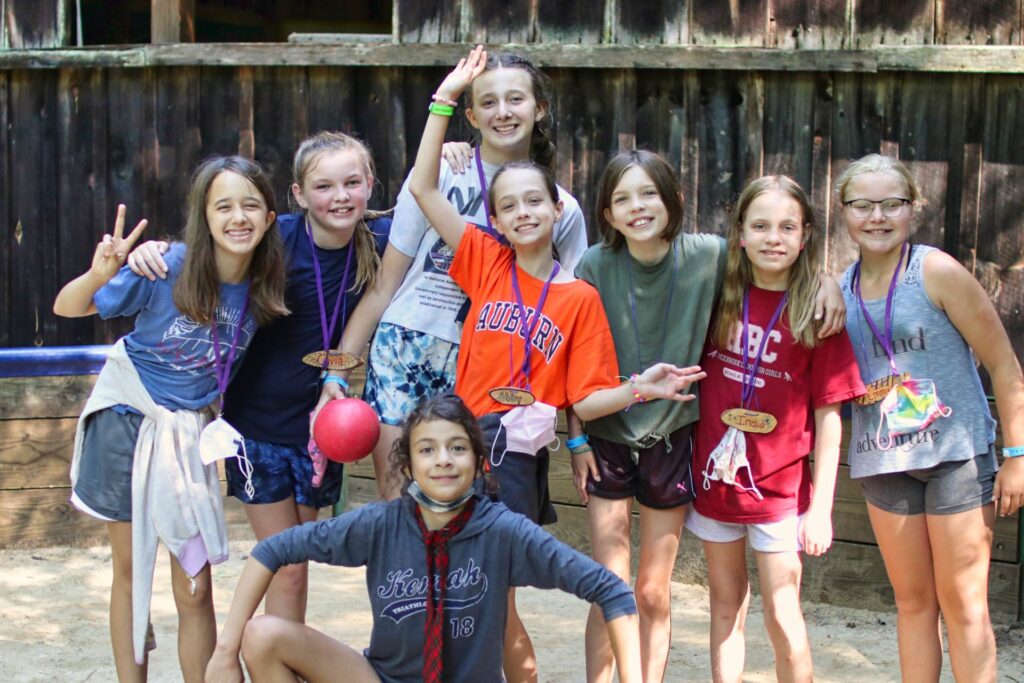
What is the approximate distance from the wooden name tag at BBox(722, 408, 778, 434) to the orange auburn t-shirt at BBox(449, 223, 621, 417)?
1.11 ft

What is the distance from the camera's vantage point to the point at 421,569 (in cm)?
336

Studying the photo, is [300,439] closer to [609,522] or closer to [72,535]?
[609,522]

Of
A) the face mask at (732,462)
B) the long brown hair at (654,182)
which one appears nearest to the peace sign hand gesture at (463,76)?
the long brown hair at (654,182)

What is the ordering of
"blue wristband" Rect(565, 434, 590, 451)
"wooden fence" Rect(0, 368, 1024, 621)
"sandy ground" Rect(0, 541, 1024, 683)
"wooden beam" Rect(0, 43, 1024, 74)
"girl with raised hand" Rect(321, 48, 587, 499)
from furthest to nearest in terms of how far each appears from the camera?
"wooden fence" Rect(0, 368, 1024, 621) → "wooden beam" Rect(0, 43, 1024, 74) → "sandy ground" Rect(0, 541, 1024, 683) → "girl with raised hand" Rect(321, 48, 587, 499) → "blue wristband" Rect(565, 434, 590, 451)

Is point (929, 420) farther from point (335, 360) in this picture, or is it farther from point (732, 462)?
point (335, 360)

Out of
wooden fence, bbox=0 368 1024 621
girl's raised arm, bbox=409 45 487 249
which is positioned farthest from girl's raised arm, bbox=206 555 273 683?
wooden fence, bbox=0 368 1024 621

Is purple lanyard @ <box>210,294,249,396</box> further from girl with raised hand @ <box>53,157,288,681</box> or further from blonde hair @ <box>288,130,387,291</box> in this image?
blonde hair @ <box>288,130,387,291</box>

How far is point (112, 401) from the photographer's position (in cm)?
381

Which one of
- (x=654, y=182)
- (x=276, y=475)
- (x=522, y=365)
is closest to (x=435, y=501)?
(x=522, y=365)

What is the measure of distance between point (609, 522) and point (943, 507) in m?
0.96

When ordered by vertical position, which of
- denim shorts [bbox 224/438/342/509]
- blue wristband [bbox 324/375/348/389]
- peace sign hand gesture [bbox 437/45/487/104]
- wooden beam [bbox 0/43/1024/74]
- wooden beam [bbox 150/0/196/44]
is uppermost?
wooden beam [bbox 150/0/196/44]

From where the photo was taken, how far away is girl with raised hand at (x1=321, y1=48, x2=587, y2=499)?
3.87 metres

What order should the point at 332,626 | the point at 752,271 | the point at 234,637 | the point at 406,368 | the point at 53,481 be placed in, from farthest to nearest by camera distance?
the point at 53,481 → the point at 332,626 → the point at 406,368 → the point at 752,271 → the point at 234,637

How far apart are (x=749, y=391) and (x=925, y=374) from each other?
0.51 meters
